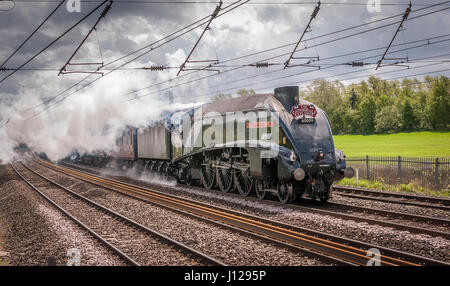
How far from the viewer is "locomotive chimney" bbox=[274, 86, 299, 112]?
44.3 feet

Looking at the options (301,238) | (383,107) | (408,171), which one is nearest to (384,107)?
(383,107)

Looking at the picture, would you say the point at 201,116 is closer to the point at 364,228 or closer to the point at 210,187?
the point at 210,187

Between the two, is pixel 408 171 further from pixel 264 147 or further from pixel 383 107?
pixel 383 107

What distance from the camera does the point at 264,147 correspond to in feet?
41.7

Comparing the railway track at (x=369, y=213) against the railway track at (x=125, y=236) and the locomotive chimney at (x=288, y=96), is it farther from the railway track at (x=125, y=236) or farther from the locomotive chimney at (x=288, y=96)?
the railway track at (x=125, y=236)

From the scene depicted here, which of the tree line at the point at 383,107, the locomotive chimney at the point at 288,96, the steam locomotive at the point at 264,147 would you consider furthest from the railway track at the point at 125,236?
the tree line at the point at 383,107

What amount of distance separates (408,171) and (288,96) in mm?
8580

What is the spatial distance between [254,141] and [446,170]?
9.25 m

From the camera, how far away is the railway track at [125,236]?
784cm

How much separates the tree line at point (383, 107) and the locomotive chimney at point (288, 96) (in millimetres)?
51113
